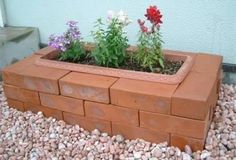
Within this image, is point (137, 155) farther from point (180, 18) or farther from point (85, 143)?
point (180, 18)

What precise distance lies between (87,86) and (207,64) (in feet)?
2.53

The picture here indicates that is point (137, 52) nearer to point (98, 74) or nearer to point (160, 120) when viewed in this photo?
point (98, 74)

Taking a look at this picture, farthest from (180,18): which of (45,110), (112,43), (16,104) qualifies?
(16,104)

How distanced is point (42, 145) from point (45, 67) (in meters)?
A: 0.54

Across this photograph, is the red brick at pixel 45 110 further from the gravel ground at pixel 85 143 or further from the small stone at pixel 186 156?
the small stone at pixel 186 156

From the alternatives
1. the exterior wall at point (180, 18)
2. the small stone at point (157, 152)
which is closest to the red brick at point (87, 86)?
the small stone at point (157, 152)

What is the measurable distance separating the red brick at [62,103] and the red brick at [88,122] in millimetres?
38

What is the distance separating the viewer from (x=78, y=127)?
6.08 feet

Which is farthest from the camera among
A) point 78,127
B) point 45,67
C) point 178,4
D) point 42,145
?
point 178,4

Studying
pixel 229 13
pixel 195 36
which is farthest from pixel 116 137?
pixel 229 13

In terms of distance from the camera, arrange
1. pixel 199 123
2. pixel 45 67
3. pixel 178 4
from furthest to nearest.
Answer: pixel 178 4 < pixel 45 67 < pixel 199 123

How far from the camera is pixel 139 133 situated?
5.53ft

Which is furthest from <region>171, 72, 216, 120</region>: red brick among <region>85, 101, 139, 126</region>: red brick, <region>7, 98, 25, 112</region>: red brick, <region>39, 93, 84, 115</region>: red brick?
<region>7, 98, 25, 112</region>: red brick

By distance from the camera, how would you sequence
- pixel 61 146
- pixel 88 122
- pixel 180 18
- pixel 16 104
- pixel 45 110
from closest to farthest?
pixel 61 146 < pixel 88 122 < pixel 45 110 < pixel 16 104 < pixel 180 18
